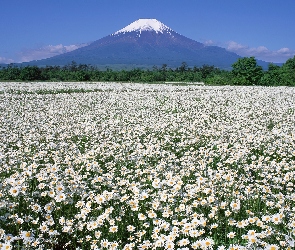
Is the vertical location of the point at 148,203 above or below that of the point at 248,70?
below

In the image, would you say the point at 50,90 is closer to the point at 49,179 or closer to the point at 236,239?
the point at 49,179

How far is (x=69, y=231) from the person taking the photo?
176 inches

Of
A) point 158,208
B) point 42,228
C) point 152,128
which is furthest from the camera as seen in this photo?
point 152,128

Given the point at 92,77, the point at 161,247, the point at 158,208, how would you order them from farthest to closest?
the point at 92,77 → the point at 158,208 → the point at 161,247

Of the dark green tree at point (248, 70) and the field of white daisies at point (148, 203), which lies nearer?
the field of white daisies at point (148, 203)

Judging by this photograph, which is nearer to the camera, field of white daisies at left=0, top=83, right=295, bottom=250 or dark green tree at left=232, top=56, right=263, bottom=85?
field of white daisies at left=0, top=83, right=295, bottom=250

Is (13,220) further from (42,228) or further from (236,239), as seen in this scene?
(236,239)

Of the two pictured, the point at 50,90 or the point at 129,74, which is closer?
the point at 50,90

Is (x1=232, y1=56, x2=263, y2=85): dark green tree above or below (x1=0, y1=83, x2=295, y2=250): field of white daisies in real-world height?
above

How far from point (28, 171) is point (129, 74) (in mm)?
72460

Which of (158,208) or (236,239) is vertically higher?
(158,208)

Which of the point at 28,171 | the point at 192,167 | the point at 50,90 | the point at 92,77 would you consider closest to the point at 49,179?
the point at 28,171

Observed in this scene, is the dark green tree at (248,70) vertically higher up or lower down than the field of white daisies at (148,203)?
higher up

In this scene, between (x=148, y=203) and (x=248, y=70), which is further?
(x=248, y=70)
